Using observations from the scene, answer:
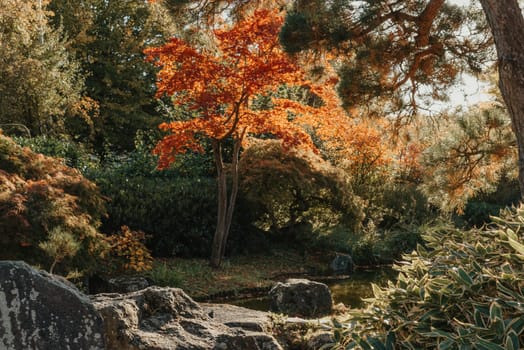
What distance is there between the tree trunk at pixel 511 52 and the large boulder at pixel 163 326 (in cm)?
269

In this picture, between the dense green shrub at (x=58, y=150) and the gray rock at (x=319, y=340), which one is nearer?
the gray rock at (x=319, y=340)

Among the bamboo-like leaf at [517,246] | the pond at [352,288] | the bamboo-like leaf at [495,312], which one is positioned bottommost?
the pond at [352,288]

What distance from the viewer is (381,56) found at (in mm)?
6734

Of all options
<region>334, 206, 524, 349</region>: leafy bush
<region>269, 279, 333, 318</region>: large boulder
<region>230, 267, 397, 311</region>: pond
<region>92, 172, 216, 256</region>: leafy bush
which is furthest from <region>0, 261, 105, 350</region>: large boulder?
<region>92, 172, 216, 256</region>: leafy bush

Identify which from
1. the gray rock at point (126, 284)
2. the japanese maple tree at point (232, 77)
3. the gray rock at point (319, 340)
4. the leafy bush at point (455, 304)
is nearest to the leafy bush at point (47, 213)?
the gray rock at point (126, 284)

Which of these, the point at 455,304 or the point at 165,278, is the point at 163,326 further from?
the point at 165,278

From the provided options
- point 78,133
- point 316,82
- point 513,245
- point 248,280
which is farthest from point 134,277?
point 78,133

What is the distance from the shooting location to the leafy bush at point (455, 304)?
1.72 meters

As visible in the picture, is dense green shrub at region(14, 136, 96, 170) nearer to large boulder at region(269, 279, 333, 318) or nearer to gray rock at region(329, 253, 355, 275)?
gray rock at region(329, 253, 355, 275)

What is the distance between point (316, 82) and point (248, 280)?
11.9 ft

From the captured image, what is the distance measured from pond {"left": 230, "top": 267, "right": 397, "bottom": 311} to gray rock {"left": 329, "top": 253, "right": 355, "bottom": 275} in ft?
0.52

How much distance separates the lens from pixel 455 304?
6.22 feet

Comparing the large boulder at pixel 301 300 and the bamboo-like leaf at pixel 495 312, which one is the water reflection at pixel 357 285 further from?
the bamboo-like leaf at pixel 495 312

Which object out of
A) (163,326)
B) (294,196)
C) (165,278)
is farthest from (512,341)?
(294,196)
